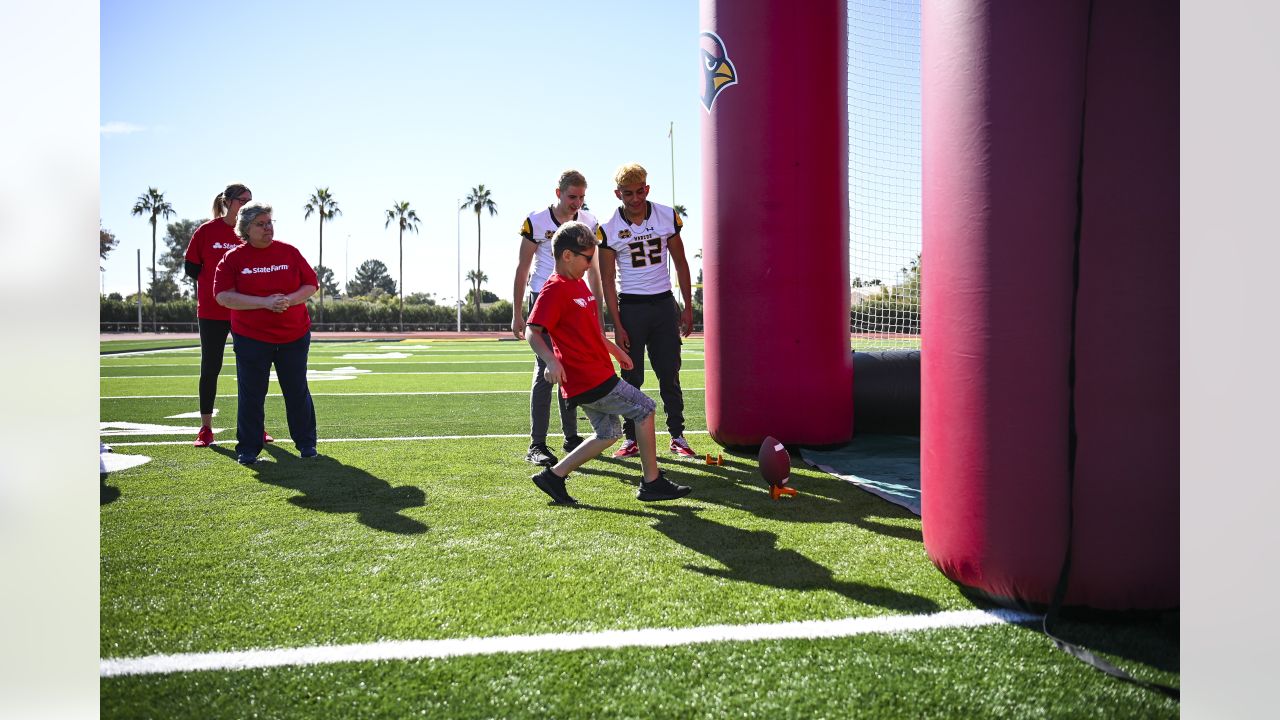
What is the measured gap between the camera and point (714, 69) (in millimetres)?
5473

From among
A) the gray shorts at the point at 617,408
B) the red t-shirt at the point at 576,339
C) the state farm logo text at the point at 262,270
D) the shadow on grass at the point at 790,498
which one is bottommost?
the shadow on grass at the point at 790,498

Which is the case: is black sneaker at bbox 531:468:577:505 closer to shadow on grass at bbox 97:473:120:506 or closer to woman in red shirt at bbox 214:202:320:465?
woman in red shirt at bbox 214:202:320:465

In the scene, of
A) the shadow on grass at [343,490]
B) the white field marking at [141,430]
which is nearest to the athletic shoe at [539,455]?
the shadow on grass at [343,490]

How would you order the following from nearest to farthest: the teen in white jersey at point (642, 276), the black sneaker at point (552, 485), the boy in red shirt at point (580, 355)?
the boy in red shirt at point (580, 355)
the black sneaker at point (552, 485)
the teen in white jersey at point (642, 276)

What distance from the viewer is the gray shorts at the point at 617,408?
3.93 meters

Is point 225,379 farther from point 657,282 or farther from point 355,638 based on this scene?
point 355,638

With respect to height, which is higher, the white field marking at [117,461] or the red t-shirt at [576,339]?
the red t-shirt at [576,339]

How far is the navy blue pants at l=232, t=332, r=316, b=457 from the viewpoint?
5.18m

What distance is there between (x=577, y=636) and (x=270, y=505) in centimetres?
241

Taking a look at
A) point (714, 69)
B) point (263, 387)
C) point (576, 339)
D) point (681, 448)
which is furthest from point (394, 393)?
point (576, 339)

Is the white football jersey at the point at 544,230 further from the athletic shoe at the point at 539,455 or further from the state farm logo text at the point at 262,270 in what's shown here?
the state farm logo text at the point at 262,270

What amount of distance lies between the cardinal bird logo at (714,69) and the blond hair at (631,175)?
0.89 m

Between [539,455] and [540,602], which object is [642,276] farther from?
[540,602]

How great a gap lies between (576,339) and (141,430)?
4746 mm
